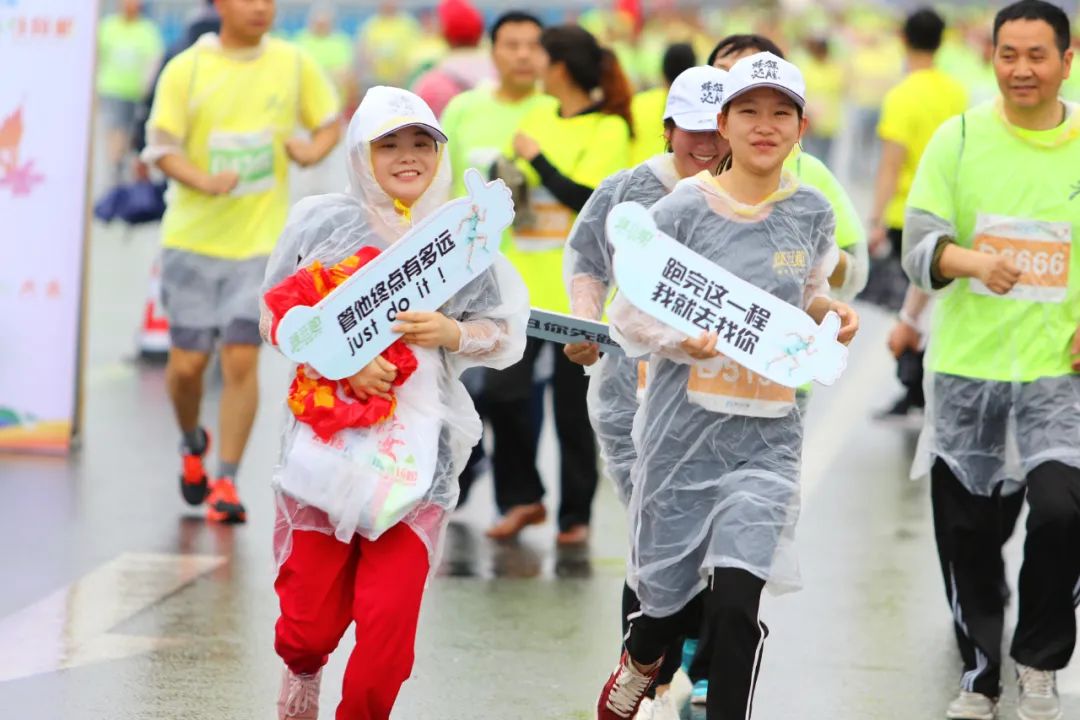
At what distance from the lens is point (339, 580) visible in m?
5.41

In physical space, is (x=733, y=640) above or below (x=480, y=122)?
below

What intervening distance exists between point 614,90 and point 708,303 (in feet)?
10.9

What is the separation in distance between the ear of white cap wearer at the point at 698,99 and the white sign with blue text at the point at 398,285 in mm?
765

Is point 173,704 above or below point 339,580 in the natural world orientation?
below

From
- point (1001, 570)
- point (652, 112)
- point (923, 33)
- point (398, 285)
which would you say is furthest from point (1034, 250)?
point (923, 33)

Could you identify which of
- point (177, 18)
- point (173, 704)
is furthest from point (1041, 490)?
point (177, 18)

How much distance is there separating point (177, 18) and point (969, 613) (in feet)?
92.3

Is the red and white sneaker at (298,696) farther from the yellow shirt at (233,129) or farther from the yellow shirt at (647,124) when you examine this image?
the yellow shirt at (233,129)

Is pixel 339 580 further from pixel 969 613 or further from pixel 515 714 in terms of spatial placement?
pixel 969 613

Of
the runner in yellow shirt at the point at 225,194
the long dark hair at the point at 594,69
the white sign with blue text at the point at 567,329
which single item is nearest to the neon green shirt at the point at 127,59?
the runner in yellow shirt at the point at 225,194

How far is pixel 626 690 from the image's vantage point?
584 cm

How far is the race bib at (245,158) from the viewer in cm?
890

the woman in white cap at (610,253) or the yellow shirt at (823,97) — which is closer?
the woman in white cap at (610,253)

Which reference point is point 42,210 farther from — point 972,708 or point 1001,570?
point 972,708
